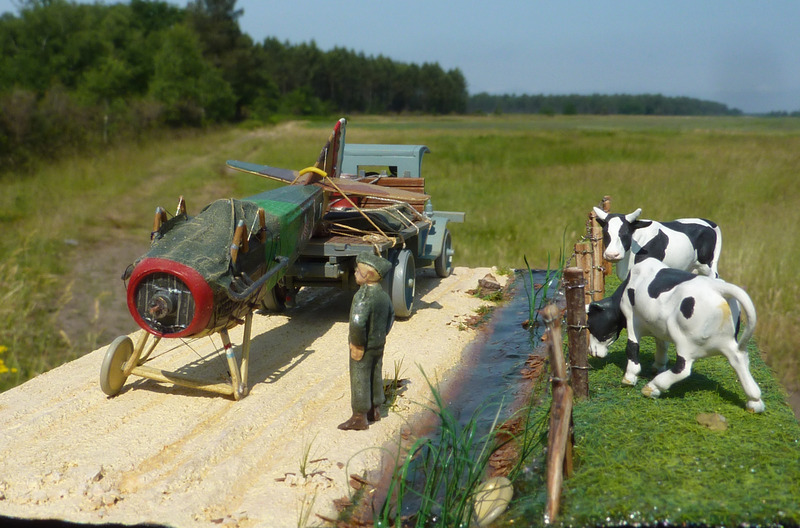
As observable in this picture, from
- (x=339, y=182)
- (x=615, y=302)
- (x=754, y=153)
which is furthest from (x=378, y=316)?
(x=754, y=153)

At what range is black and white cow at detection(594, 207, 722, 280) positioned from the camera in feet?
20.4

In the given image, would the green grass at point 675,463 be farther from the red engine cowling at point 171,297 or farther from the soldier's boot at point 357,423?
the red engine cowling at point 171,297

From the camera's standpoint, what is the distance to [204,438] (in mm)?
5195

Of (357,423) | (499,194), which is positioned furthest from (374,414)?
(499,194)

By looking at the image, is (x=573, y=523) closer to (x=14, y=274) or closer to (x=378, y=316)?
(x=378, y=316)

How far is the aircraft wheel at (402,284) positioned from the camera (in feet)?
26.7

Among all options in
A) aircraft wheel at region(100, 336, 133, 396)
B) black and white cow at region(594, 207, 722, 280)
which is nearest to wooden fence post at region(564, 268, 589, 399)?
black and white cow at region(594, 207, 722, 280)

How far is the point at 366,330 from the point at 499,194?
1361 cm

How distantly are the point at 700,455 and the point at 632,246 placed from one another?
2.46 metres

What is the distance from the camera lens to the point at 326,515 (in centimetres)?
419

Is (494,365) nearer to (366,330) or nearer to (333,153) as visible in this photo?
(366,330)

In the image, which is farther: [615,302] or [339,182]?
[339,182]

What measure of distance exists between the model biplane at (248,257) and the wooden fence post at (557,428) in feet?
8.44

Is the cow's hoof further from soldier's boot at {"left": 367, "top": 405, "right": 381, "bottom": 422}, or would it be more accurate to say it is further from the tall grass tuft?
soldier's boot at {"left": 367, "top": 405, "right": 381, "bottom": 422}
